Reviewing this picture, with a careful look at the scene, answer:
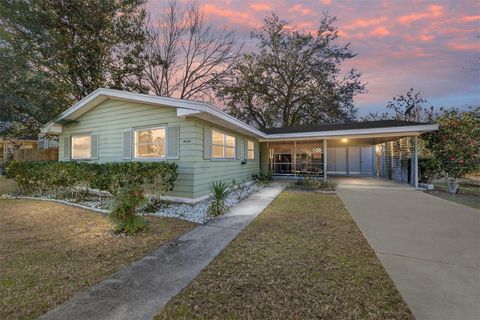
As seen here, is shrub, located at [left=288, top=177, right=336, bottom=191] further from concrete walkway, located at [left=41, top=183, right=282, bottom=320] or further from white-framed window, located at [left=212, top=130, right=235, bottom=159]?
concrete walkway, located at [left=41, top=183, right=282, bottom=320]

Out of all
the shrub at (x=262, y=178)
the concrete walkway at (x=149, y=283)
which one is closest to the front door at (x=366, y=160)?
the shrub at (x=262, y=178)

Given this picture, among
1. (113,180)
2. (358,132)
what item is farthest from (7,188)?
(358,132)

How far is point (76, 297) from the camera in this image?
7.75ft

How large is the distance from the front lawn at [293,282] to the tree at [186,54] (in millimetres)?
17164

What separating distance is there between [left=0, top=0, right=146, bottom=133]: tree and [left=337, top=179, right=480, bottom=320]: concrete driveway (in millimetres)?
12468

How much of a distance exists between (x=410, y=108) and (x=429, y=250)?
83.6ft

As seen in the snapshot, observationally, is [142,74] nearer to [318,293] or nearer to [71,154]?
[71,154]

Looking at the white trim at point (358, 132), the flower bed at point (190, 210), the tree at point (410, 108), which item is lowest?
the flower bed at point (190, 210)

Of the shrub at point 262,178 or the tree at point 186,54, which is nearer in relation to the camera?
the shrub at point 262,178

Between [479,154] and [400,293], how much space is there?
32.5 ft

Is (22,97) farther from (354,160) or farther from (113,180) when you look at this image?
(354,160)

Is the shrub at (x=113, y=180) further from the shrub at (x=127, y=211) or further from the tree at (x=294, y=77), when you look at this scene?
the tree at (x=294, y=77)

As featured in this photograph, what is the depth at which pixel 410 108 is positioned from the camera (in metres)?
23.3

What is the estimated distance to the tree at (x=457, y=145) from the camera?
28.3ft
